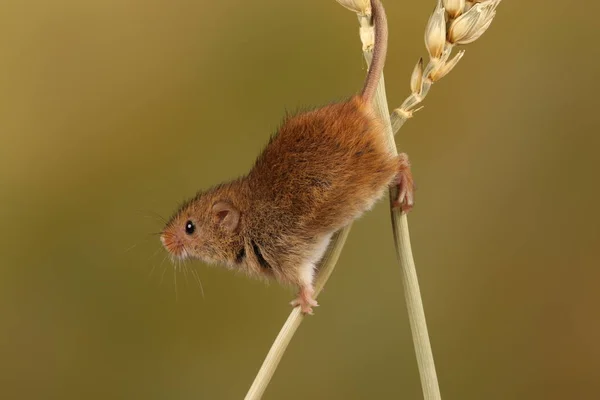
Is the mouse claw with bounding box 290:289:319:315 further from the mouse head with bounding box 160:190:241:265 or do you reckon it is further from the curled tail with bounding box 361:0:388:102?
the curled tail with bounding box 361:0:388:102

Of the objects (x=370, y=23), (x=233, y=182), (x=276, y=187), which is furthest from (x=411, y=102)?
(x=233, y=182)

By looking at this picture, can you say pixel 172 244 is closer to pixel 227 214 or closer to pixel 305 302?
pixel 227 214

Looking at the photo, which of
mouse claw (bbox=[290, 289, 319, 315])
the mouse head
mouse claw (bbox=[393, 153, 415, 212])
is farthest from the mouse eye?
mouse claw (bbox=[393, 153, 415, 212])

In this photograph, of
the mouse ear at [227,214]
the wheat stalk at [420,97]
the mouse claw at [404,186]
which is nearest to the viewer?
the wheat stalk at [420,97]

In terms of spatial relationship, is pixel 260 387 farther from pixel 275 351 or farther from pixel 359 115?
pixel 359 115

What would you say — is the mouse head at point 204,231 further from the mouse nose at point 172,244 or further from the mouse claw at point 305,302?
the mouse claw at point 305,302

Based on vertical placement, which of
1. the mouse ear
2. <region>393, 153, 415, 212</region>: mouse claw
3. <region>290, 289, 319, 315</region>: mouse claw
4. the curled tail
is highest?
the curled tail

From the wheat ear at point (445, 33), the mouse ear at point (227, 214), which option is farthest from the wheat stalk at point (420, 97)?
the mouse ear at point (227, 214)
